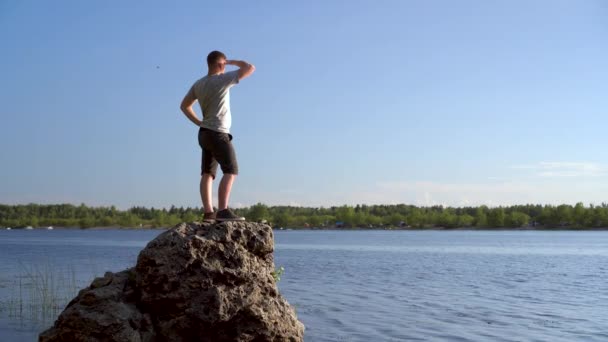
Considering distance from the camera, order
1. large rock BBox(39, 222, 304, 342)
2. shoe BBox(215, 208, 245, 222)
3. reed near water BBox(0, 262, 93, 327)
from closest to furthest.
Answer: large rock BBox(39, 222, 304, 342) → shoe BBox(215, 208, 245, 222) → reed near water BBox(0, 262, 93, 327)

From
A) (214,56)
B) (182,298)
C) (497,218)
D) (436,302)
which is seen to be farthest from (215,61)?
→ (497,218)

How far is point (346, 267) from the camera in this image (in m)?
33.9

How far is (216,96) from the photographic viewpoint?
8414mm

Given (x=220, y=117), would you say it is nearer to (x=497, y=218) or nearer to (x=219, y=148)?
(x=219, y=148)

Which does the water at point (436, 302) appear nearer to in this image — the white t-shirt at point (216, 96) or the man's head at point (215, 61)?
the white t-shirt at point (216, 96)

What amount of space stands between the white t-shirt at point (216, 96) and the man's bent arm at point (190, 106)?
146 mm

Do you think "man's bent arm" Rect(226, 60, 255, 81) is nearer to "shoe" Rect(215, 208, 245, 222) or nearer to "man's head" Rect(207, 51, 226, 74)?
"man's head" Rect(207, 51, 226, 74)

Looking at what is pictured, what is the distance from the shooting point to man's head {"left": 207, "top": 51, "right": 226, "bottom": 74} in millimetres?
8461

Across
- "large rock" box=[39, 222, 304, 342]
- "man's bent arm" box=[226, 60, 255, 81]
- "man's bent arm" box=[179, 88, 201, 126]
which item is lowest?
"large rock" box=[39, 222, 304, 342]

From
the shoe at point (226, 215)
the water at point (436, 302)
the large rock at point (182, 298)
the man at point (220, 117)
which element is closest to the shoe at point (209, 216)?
the man at point (220, 117)

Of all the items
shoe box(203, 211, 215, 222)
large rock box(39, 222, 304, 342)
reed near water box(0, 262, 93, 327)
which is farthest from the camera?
reed near water box(0, 262, 93, 327)

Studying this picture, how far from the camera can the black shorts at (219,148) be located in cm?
841

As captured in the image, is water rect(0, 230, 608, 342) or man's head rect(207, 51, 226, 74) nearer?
man's head rect(207, 51, 226, 74)

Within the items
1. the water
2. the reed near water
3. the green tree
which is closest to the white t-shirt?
the water
